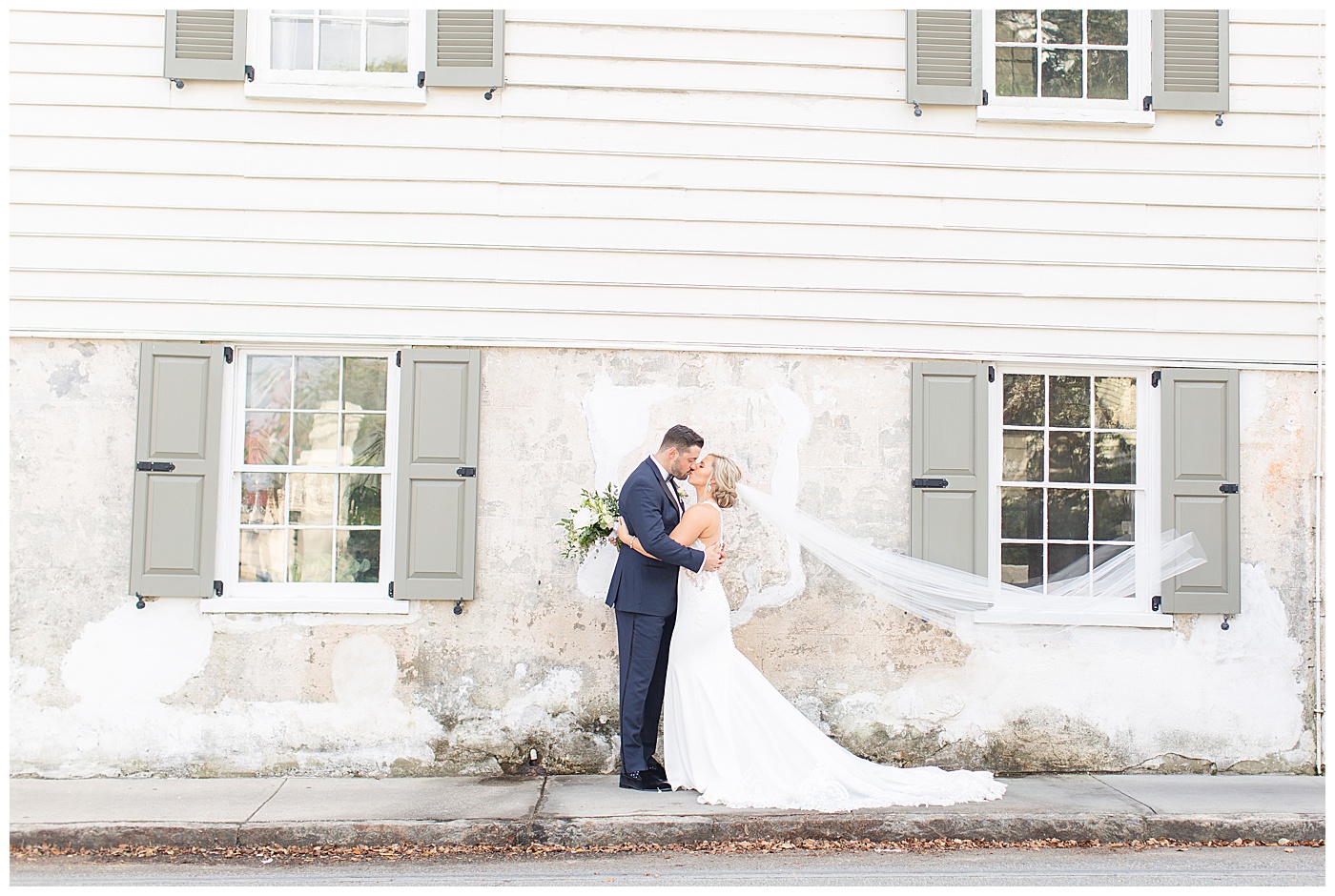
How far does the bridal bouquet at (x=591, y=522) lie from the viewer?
5.94 meters

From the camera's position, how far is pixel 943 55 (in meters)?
6.48

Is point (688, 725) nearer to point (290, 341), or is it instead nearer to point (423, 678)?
point (423, 678)

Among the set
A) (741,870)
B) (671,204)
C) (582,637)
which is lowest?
(741,870)

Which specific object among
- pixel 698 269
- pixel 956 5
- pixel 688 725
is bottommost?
pixel 688 725

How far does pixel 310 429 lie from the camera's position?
644cm

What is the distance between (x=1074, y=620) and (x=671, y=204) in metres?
3.50

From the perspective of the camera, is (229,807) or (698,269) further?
(698,269)

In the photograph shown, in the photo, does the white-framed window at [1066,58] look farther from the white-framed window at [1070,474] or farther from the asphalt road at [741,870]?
the asphalt road at [741,870]

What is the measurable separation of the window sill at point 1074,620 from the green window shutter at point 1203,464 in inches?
9.0

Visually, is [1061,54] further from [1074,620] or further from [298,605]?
[298,605]

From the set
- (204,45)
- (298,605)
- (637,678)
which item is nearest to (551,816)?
→ (637,678)

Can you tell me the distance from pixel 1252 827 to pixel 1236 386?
2.61 metres

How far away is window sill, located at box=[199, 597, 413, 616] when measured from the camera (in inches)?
244

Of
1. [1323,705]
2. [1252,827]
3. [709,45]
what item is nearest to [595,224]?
[709,45]
